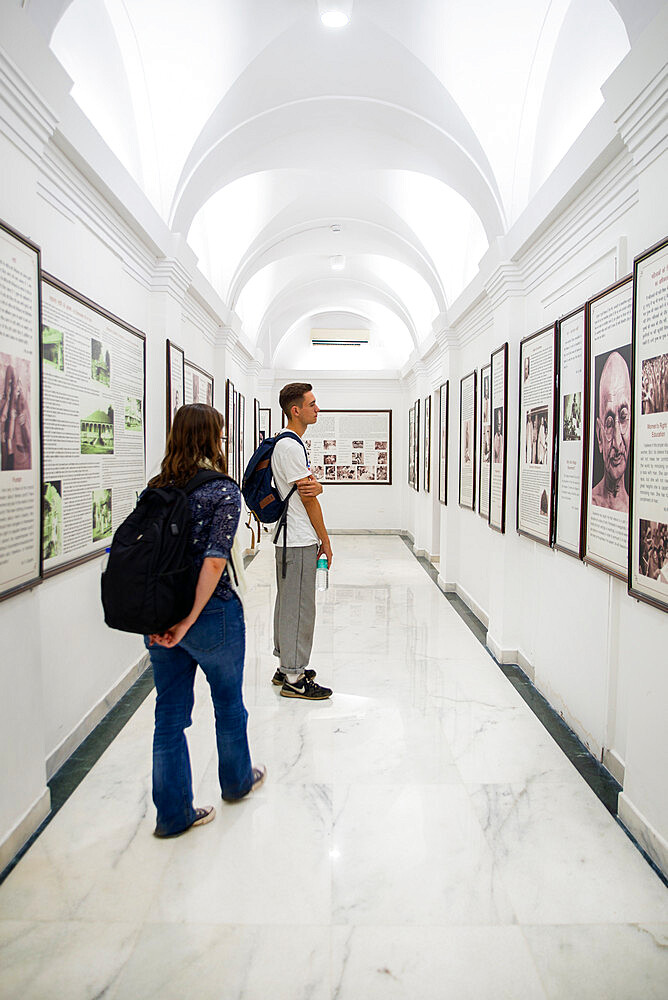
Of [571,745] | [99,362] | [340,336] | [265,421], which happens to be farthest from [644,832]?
[340,336]

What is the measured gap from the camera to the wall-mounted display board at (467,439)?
6633mm

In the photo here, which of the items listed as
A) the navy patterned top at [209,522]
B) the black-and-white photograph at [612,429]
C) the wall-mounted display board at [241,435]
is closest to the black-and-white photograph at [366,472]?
the wall-mounted display board at [241,435]

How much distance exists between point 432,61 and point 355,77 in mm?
630

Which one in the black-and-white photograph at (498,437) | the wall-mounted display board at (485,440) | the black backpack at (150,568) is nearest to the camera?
the black backpack at (150,568)

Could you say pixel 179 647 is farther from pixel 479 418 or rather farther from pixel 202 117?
pixel 479 418

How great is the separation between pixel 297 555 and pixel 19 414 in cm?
200

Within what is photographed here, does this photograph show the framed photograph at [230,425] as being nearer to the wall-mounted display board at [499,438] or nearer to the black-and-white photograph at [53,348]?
the wall-mounted display board at [499,438]

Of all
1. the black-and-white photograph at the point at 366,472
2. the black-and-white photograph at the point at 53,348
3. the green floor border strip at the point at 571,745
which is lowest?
the green floor border strip at the point at 571,745

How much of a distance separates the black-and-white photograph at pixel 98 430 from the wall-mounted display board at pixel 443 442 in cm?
491

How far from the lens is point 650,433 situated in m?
2.48

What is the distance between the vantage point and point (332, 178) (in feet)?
22.3

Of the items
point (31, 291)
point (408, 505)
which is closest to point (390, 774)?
point (31, 291)

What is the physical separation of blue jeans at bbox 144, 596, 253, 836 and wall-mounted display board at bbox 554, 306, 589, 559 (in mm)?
2106

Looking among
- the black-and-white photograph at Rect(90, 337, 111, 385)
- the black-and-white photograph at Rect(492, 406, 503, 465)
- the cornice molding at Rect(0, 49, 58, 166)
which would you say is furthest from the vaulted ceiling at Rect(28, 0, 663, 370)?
the black-and-white photograph at Rect(492, 406, 503, 465)
